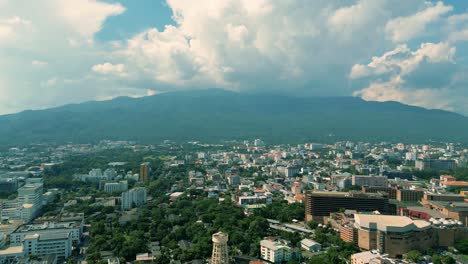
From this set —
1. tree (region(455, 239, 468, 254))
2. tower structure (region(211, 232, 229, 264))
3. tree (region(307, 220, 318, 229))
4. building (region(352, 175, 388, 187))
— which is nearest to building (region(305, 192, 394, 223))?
tree (region(307, 220, 318, 229))

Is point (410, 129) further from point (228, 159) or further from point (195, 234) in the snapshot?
point (195, 234)

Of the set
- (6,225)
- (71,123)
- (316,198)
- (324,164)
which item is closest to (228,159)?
(324,164)

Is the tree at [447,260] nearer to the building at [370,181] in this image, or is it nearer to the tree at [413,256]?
the tree at [413,256]

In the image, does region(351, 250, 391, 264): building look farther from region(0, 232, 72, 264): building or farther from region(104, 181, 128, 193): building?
region(104, 181, 128, 193): building

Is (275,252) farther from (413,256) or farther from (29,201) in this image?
(29,201)

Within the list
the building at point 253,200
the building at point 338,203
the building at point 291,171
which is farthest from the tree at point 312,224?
the building at point 291,171

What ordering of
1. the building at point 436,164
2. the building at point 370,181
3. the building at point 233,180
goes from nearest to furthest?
the building at point 370,181 < the building at point 233,180 < the building at point 436,164
